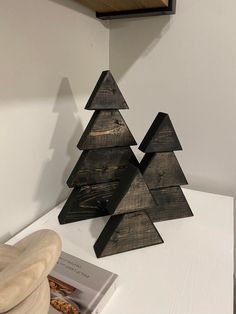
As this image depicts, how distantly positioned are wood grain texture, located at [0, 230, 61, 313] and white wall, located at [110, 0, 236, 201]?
2.29ft

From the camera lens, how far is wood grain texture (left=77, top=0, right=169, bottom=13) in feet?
2.45

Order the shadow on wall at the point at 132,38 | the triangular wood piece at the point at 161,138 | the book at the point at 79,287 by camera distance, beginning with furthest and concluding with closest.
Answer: the shadow on wall at the point at 132,38, the triangular wood piece at the point at 161,138, the book at the point at 79,287

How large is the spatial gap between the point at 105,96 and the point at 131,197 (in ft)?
0.80

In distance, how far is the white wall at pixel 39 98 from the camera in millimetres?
566

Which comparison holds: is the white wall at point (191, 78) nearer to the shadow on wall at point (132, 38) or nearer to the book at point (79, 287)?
the shadow on wall at point (132, 38)

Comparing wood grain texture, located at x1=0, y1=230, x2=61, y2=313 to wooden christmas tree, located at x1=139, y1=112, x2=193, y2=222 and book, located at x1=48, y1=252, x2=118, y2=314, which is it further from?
wooden christmas tree, located at x1=139, y1=112, x2=193, y2=222

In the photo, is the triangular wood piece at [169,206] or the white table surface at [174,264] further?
the triangular wood piece at [169,206]

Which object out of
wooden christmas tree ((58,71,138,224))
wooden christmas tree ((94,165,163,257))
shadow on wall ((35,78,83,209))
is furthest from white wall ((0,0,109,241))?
wooden christmas tree ((94,165,163,257))

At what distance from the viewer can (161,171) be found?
665 millimetres

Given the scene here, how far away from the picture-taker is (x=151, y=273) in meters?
0.50

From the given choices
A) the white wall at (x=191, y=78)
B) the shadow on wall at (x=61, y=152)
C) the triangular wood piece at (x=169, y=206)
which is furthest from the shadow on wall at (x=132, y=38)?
the triangular wood piece at (x=169, y=206)

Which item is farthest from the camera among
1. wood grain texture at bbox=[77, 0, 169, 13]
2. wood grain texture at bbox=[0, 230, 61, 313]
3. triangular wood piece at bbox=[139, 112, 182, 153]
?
wood grain texture at bbox=[77, 0, 169, 13]

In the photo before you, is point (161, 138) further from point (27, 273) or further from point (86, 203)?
point (27, 273)

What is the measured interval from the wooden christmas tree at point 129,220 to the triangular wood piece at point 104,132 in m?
0.10
